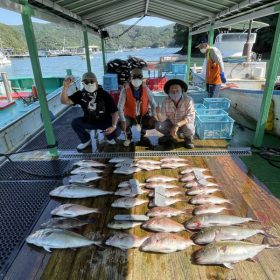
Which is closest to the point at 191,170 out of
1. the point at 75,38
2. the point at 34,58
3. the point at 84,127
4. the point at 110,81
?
the point at 84,127

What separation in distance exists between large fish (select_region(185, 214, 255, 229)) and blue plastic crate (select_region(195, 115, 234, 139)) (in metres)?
2.47

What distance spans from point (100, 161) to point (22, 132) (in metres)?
2.32

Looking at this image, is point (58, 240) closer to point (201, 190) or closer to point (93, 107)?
point (201, 190)

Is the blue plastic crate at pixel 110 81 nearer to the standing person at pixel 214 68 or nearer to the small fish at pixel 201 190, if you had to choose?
the standing person at pixel 214 68

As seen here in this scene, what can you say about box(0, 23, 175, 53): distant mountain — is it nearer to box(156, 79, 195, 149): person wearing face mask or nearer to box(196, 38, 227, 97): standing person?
box(196, 38, 227, 97): standing person

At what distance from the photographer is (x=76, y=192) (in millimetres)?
3023

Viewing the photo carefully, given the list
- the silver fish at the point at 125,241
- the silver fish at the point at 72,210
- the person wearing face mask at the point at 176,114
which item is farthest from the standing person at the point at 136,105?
the silver fish at the point at 125,241

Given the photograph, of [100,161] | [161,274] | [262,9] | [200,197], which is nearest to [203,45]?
[262,9]

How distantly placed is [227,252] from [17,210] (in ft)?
7.95

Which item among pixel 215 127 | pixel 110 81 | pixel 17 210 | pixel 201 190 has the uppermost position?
pixel 110 81

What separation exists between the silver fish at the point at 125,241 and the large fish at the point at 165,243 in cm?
5

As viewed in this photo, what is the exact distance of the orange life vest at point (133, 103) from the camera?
14.7 feet

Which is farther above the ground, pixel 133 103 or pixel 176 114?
pixel 133 103

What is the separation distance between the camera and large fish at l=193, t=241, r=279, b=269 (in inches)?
79.9
